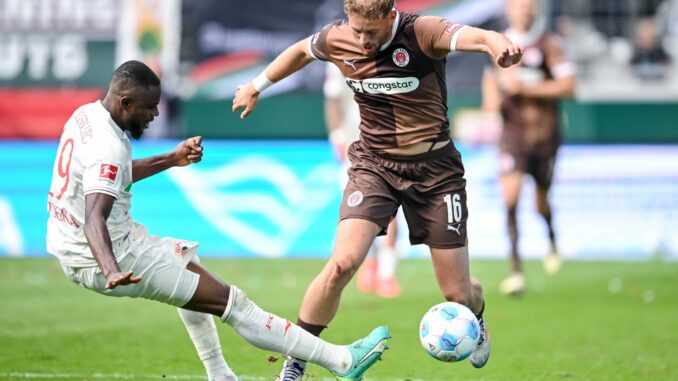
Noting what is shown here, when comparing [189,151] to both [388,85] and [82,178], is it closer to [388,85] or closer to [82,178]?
[82,178]

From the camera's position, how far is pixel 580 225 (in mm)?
17094

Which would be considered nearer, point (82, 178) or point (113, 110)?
point (82, 178)

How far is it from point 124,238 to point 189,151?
79 centimetres

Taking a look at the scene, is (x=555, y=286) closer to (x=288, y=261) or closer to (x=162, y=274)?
(x=288, y=261)

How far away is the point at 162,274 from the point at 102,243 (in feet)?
1.90

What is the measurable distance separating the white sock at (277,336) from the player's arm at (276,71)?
1539 mm

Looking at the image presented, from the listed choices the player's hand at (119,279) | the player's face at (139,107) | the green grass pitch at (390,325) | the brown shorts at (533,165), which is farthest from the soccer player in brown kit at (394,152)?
the brown shorts at (533,165)

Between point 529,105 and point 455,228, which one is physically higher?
point 455,228

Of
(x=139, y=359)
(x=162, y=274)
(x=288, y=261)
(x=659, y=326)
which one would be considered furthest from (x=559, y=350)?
(x=288, y=261)

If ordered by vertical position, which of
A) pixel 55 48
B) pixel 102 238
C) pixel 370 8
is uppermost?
pixel 370 8

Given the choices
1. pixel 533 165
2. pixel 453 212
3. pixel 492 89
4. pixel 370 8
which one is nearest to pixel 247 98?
pixel 370 8

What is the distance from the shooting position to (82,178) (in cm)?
662

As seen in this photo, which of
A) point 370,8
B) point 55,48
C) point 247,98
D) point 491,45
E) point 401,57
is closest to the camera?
point 491,45

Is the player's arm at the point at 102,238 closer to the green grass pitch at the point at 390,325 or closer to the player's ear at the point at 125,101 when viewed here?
the player's ear at the point at 125,101
